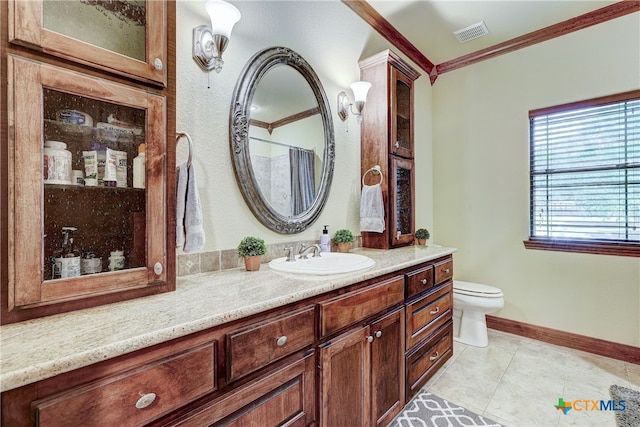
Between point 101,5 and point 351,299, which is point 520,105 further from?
point 101,5

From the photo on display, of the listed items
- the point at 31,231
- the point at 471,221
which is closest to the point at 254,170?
the point at 31,231

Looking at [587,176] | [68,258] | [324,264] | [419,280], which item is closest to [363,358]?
[324,264]

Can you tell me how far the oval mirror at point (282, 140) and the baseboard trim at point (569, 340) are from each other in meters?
2.27

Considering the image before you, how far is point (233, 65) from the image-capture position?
1.51 meters

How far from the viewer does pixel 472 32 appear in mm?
2621

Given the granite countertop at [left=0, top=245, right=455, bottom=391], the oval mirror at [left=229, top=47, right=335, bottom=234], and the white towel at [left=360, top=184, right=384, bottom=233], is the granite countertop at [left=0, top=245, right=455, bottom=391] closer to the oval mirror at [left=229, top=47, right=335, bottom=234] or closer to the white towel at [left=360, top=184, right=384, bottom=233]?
A: the oval mirror at [left=229, top=47, right=335, bottom=234]

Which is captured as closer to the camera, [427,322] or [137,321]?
[137,321]

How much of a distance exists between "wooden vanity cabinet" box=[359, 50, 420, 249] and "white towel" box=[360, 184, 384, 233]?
0.30ft

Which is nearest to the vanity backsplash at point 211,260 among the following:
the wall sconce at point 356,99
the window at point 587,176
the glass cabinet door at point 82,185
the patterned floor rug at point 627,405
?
the glass cabinet door at point 82,185

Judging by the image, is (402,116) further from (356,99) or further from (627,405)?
(627,405)

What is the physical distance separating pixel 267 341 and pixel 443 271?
155 centimetres

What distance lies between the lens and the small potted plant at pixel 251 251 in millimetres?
1412

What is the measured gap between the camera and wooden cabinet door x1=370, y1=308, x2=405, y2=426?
1.43 metres

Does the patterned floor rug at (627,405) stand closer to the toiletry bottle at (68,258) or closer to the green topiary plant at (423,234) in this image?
the green topiary plant at (423,234)
